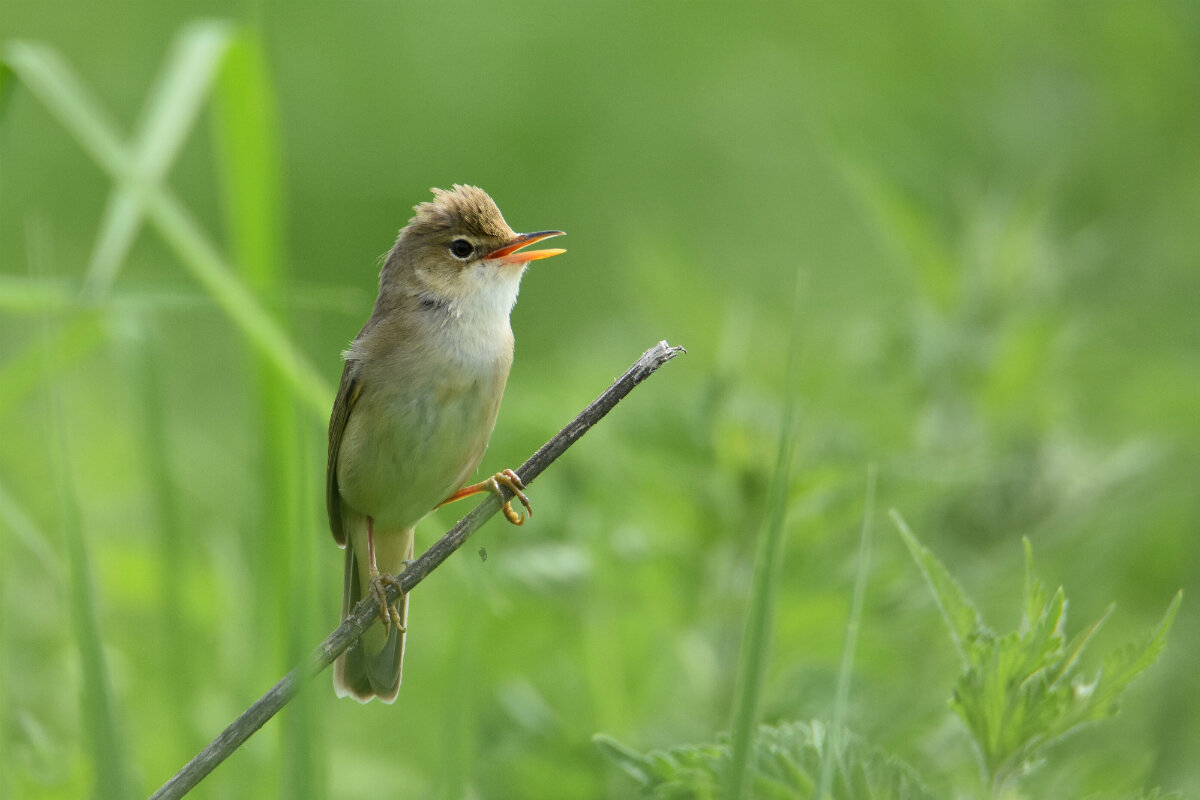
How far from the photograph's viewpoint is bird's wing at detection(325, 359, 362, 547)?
3119 millimetres

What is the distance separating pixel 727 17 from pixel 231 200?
28.5 ft

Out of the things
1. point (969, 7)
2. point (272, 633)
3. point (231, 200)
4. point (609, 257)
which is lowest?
point (272, 633)

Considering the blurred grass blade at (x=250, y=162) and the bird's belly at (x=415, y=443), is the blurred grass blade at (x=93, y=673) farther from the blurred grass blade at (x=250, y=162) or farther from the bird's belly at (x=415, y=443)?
the bird's belly at (x=415, y=443)

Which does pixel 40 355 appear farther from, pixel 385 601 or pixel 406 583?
pixel 406 583

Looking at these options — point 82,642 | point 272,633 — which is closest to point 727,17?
point 272,633

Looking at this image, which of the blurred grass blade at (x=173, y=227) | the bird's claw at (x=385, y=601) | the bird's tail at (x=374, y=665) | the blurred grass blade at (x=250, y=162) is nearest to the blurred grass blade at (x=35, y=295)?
the blurred grass blade at (x=173, y=227)

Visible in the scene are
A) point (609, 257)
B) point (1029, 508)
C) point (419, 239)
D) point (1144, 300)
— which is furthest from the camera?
point (609, 257)

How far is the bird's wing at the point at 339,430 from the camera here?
3119 millimetres

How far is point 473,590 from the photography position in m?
2.35

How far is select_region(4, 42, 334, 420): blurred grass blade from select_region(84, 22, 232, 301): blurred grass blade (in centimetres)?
10

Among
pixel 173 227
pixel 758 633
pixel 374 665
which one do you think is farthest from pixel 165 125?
pixel 758 633

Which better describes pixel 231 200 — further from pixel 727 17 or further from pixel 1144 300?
pixel 727 17

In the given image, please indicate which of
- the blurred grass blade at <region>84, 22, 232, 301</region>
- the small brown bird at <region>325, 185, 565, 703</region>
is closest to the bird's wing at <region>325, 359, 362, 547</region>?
the small brown bird at <region>325, 185, 565, 703</region>

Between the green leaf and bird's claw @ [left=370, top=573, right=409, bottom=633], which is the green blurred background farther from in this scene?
the green leaf
